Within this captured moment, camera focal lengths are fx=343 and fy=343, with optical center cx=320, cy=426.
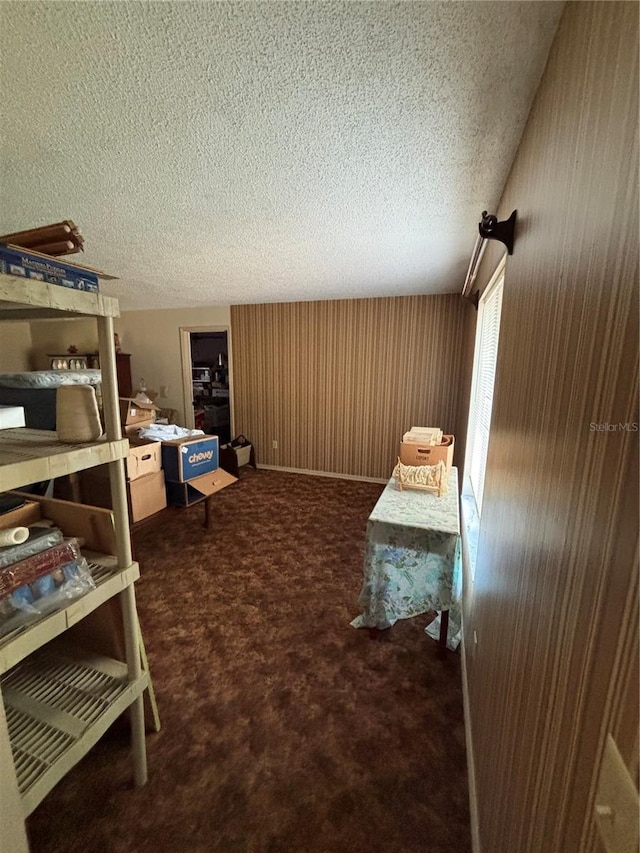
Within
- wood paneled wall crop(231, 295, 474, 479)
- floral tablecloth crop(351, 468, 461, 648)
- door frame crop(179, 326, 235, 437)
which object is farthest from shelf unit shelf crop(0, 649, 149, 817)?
door frame crop(179, 326, 235, 437)

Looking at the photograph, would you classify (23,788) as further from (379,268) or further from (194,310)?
(194,310)

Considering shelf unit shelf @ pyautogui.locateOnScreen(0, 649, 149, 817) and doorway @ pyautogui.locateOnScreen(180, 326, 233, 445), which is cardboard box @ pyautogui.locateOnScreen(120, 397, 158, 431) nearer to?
doorway @ pyautogui.locateOnScreen(180, 326, 233, 445)

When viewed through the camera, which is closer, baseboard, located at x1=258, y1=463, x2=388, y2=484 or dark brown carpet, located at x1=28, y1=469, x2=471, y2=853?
dark brown carpet, located at x1=28, y1=469, x2=471, y2=853

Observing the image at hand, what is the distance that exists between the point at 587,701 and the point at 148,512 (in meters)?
3.24

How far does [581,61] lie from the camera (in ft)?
2.07

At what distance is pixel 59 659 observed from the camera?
1.28 metres

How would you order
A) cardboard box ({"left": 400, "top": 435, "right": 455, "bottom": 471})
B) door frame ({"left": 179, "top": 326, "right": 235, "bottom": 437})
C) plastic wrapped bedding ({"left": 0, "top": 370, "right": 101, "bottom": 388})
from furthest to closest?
1. door frame ({"left": 179, "top": 326, "right": 235, "bottom": 437})
2. cardboard box ({"left": 400, "top": 435, "right": 455, "bottom": 471})
3. plastic wrapped bedding ({"left": 0, "top": 370, "right": 101, "bottom": 388})

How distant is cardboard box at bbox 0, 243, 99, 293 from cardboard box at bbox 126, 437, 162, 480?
206 centimetres

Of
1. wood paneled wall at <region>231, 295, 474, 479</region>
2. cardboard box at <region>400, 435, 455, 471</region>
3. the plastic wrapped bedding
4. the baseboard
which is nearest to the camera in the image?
the plastic wrapped bedding

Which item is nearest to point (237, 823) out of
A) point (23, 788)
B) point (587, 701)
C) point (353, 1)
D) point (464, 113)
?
point (23, 788)

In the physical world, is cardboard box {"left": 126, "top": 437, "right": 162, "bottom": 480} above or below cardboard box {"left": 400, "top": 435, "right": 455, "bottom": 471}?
below

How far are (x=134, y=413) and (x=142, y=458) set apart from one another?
0.68m

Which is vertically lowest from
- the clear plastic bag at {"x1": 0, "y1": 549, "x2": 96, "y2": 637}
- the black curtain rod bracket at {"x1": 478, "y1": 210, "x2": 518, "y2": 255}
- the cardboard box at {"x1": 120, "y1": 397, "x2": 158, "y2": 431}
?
the clear plastic bag at {"x1": 0, "y1": 549, "x2": 96, "y2": 637}

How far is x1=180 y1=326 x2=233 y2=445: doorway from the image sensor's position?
5121mm
